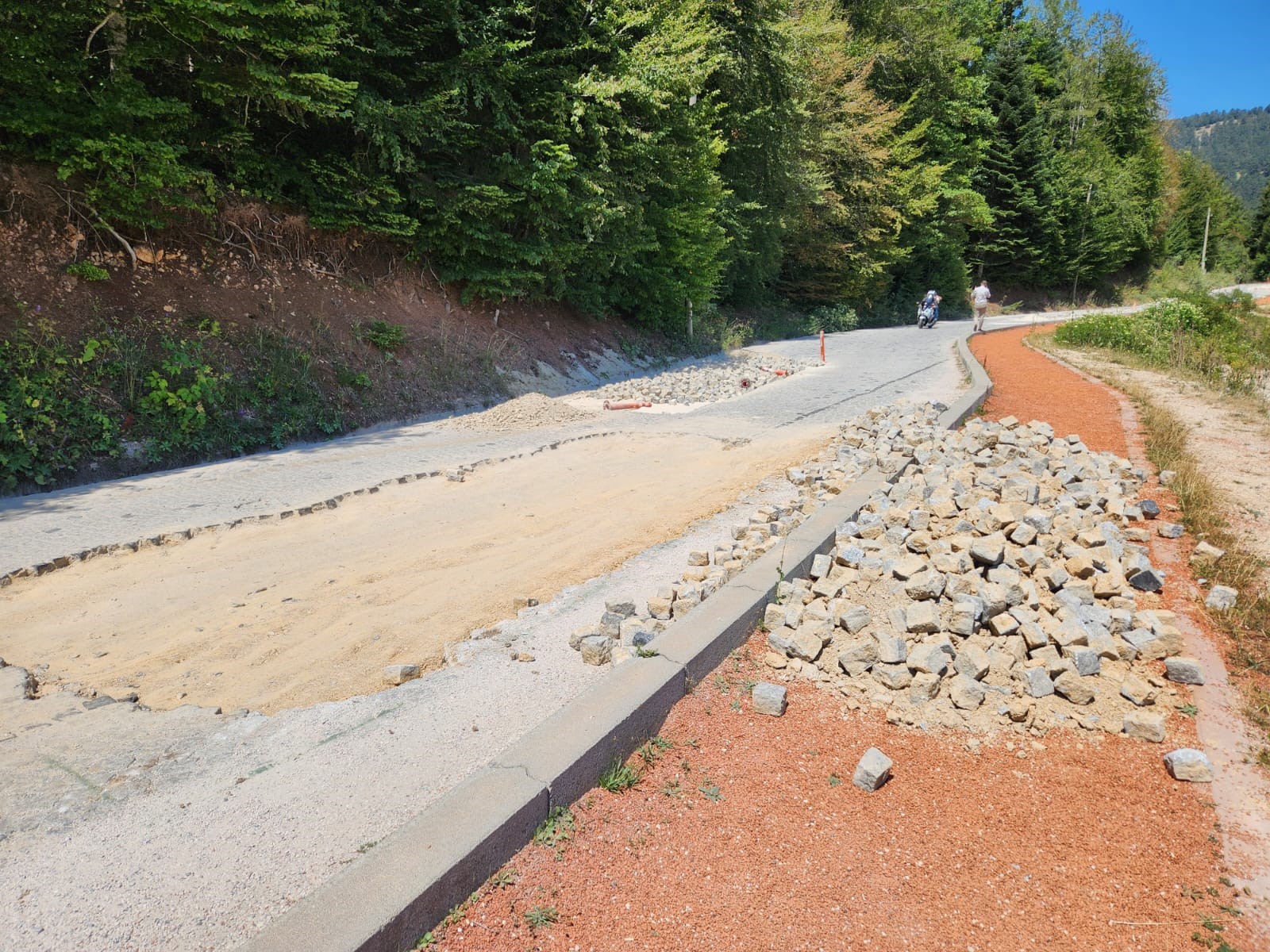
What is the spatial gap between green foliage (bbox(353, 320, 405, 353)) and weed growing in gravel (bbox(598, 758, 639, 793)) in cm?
1038

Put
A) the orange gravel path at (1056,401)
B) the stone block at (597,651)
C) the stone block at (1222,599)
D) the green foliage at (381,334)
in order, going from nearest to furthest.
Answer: the stone block at (597,651) → the stone block at (1222,599) → the orange gravel path at (1056,401) → the green foliage at (381,334)

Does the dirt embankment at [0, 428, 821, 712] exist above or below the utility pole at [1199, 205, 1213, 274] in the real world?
below

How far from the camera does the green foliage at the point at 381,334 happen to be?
11.8 m

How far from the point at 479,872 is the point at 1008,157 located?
4971 centimetres

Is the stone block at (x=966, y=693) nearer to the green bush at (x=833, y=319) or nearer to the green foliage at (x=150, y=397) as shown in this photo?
the green foliage at (x=150, y=397)

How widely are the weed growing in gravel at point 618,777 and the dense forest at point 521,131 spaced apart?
9.60m

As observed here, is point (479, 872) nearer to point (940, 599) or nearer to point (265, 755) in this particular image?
point (265, 755)

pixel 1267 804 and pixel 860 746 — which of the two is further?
pixel 860 746

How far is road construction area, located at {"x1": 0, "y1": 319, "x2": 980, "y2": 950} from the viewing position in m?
2.54

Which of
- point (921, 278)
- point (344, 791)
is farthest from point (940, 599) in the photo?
point (921, 278)

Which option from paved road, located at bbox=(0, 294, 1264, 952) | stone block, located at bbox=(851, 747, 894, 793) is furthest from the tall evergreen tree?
paved road, located at bbox=(0, 294, 1264, 952)

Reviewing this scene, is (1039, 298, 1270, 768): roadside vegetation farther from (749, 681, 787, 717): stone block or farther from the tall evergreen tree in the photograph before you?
the tall evergreen tree

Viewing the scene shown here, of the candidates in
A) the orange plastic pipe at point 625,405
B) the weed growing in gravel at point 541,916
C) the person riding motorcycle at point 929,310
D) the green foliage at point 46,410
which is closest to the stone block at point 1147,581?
the weed growing in gravel at point 541,916

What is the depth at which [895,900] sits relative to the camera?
2502 millimetres
